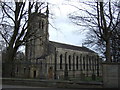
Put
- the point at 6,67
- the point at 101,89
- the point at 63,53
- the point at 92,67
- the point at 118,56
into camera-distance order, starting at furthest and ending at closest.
A: the point at 63,53 < the point at 118,56 < the point at 6,67 < the point at 92,67 < the point at 101,89

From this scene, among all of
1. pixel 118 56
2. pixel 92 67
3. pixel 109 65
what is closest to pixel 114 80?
pixel 109 65

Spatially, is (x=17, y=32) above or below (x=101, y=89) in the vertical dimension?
above

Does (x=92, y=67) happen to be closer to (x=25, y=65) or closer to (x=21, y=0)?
(x=25, y=65)

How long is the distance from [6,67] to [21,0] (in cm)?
760

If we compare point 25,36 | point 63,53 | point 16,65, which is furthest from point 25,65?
point 63,53

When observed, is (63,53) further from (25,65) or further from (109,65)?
(109,65)

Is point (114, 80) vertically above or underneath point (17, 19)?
underneath

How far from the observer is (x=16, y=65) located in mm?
20203

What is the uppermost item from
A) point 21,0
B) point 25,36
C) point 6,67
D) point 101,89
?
point 21,0

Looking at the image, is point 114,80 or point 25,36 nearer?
point 114,80

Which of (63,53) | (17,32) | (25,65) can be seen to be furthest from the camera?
(63,53)

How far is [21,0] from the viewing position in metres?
22.5

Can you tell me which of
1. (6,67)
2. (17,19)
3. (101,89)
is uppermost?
(17,19)

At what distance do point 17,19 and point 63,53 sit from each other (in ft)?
170
